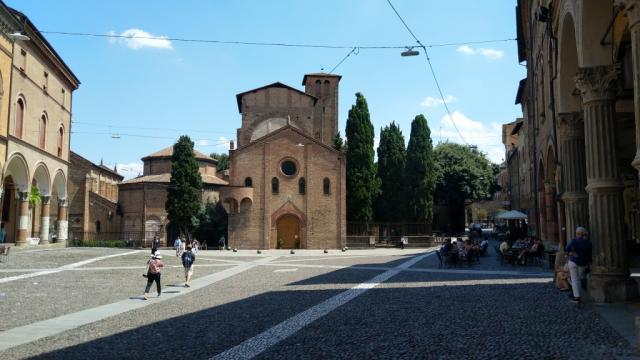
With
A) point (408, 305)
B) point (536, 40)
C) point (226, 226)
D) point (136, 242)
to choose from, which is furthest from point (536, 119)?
point (136, 242)

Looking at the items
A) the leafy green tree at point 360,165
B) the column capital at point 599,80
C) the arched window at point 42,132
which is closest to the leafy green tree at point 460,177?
the leafy green tree at point 360,165

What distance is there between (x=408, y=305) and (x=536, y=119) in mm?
16688

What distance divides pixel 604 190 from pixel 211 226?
34.2 meters

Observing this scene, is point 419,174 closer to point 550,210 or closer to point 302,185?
point 302,185

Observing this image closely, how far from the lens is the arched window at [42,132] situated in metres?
28.2

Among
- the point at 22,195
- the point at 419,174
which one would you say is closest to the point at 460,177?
the point at 419,174

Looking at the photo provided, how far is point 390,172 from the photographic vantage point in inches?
1690

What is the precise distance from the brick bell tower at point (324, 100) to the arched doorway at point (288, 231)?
16.7 metres

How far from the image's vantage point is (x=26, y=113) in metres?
25.8

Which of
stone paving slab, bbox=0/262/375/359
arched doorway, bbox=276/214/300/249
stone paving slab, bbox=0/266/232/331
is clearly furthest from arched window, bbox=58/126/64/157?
stone paving slab, bbox=0/262/375/359

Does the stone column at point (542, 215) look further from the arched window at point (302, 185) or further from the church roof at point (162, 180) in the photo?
the church roof at point (162, 180)

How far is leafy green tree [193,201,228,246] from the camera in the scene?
130 feet

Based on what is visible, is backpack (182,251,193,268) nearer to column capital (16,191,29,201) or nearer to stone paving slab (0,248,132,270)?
stone paving slab (0,248,132,270)

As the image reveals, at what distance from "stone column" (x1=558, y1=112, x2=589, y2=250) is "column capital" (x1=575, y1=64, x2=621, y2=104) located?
3.01 m
